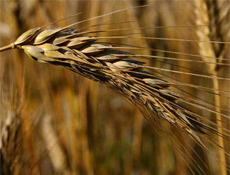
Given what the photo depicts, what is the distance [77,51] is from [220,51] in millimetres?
551

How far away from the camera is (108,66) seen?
658 mm

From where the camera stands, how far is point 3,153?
94 centimetres

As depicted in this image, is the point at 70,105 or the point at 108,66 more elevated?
the point at 108,66

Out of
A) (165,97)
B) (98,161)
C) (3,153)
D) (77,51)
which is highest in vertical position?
(77,51)

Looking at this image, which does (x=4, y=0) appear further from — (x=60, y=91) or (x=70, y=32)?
(x=70, y=32)

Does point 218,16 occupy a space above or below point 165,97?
above

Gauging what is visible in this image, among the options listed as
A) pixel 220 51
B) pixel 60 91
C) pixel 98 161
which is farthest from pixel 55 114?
pixel 220 51

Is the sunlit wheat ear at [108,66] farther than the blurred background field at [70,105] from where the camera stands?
No

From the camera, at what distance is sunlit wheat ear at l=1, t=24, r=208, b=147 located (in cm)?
65

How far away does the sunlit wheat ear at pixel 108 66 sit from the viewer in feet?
2.12

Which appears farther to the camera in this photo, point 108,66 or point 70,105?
point 70,105

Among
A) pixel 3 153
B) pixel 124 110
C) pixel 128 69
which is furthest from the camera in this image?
pixel 124 110

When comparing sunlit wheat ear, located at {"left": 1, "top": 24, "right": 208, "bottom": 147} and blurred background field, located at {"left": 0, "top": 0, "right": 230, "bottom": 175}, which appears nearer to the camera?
sunlit wheat ear, located at {"left": 1, "top": 24, "right": 208, "bottom": 147}

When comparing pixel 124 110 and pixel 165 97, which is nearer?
pixel 165 97
